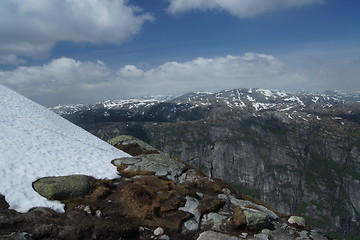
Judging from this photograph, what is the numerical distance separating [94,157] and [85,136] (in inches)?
467

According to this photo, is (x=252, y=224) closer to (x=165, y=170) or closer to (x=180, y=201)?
(x=180, y=201)

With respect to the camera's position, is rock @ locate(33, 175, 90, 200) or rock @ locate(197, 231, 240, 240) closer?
rock @ locate(197, 231, 240, 240)

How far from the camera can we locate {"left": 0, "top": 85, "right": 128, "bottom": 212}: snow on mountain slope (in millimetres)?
19469

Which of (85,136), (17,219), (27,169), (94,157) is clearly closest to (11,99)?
(85,136)

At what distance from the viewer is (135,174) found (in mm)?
30250

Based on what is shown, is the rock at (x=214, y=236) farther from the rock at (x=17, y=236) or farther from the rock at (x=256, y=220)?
the rock at (x=17, y=236)

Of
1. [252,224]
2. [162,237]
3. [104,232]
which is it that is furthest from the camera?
[252,224]

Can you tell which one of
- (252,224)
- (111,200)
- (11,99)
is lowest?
(252,224)

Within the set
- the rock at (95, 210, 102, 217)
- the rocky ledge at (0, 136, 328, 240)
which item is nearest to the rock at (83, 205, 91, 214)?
the rocky ledge at (0, 136, 328, 240)

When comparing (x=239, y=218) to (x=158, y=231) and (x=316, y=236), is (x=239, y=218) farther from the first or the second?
(x=316, y=236)

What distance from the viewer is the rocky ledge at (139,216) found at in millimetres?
16469

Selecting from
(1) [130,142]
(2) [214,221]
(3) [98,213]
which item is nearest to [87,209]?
(3) [98,213]

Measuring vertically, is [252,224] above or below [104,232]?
below

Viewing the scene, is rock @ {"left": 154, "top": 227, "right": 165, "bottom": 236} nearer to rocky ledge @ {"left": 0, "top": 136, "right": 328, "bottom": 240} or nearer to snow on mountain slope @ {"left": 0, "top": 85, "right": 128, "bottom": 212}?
rocky ledge @ {"left": 0, "top": 136, "right": 328, "bottom": 240}
